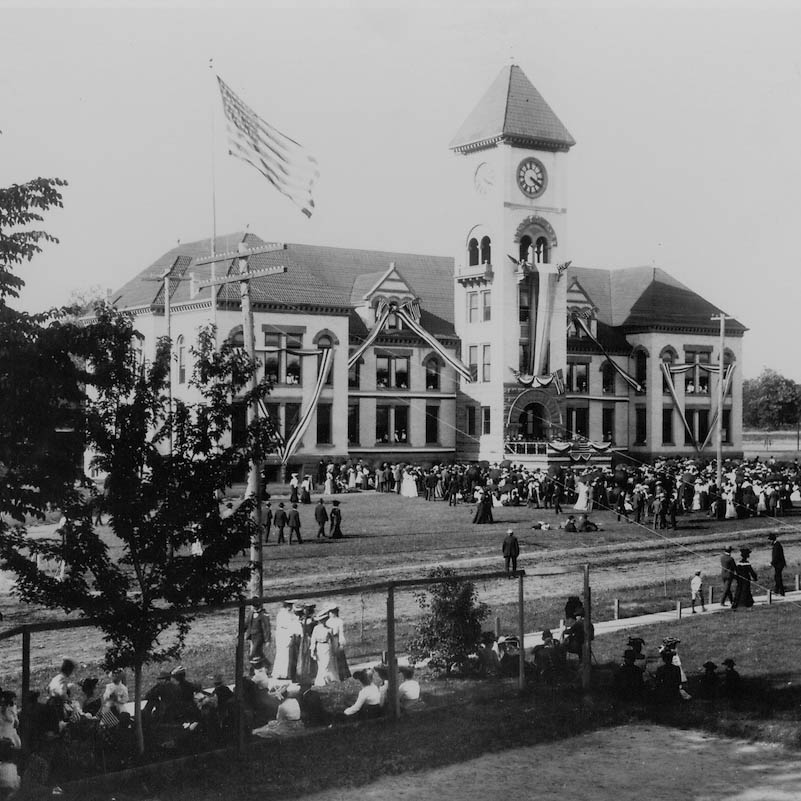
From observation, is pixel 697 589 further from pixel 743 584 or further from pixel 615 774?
pixel 615 774

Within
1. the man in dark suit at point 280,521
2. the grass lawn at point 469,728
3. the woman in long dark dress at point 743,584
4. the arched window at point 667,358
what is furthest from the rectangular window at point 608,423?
the grass lawn at point 469,728

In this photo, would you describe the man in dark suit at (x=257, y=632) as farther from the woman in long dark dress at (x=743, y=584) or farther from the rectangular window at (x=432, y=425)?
the rectangular window at (x=432, y=425)

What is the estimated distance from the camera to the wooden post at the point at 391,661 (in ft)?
54.2

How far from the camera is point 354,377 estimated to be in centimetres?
6494

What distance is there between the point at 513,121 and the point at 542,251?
8.02m

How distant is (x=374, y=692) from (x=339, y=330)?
45734mm

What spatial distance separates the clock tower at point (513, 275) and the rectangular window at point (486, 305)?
62 millimetres

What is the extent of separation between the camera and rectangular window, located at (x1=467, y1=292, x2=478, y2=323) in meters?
68.6

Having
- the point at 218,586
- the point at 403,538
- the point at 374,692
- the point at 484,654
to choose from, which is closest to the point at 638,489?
the point at 403,538

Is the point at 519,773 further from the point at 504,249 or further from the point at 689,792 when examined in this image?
the point at 504,249

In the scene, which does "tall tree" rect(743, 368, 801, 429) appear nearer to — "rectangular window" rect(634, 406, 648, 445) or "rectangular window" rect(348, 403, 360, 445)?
"rectangular window" rect(634, 406, 648, 445)

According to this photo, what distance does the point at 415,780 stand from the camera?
1445 cm

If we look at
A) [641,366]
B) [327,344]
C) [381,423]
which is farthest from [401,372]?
[641,366]

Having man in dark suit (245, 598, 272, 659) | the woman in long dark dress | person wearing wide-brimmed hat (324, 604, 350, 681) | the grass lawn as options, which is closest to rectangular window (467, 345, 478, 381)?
the woman in long dark dress
